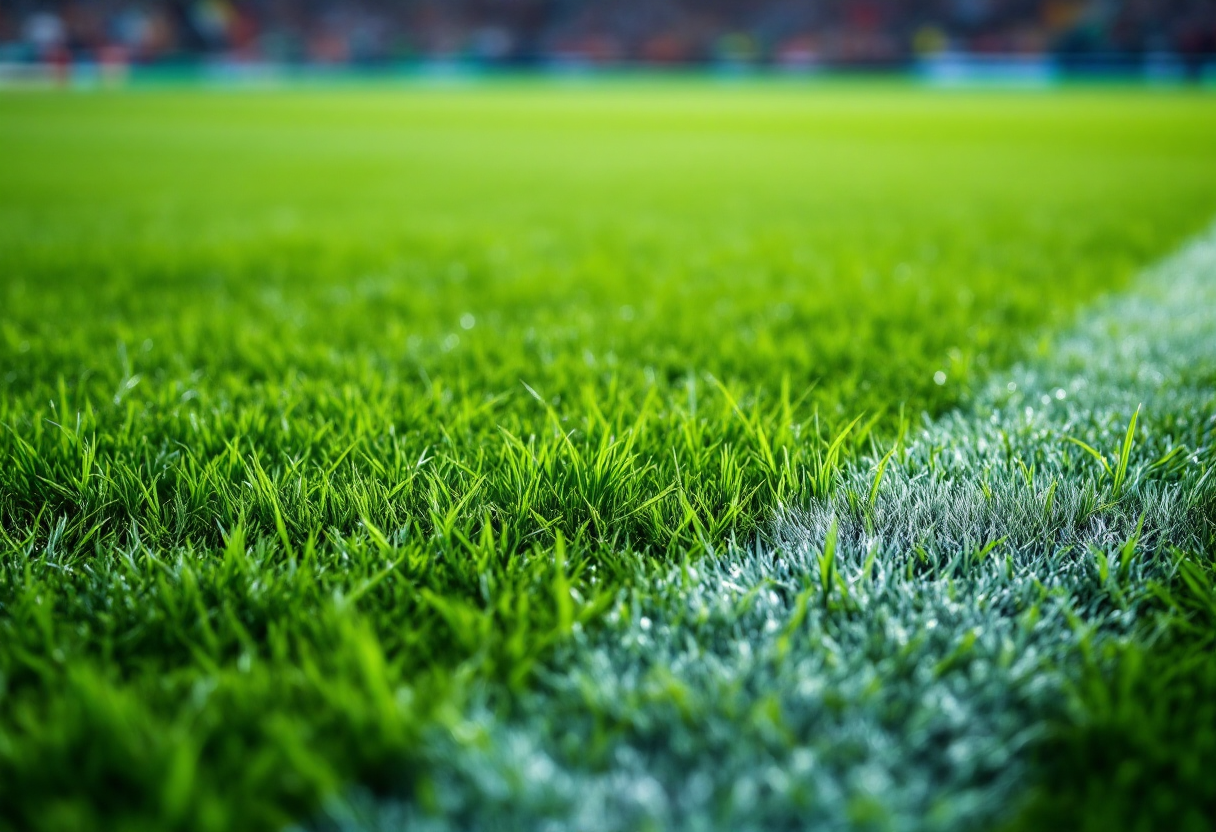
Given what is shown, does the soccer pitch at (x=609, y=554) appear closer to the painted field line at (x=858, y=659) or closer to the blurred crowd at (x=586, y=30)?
the painted field line at (x=858, y=659)

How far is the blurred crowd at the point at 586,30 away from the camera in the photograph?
118 feet

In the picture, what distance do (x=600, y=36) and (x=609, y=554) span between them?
4775 cm

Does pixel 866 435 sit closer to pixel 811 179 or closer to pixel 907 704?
pixel 907 704

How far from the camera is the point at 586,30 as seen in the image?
44875 millimetres

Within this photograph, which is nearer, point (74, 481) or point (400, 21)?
point (74, 481)

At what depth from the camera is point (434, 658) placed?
3.15 feet

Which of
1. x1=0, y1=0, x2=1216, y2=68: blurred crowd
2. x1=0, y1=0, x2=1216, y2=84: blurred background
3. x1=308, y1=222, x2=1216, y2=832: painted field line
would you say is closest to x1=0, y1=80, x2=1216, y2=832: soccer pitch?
x1=308, y1=222, x2=1216, y2=832: painted field line

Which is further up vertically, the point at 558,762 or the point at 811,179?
the point at 811,179

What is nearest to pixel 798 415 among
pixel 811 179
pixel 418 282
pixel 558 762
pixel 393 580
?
pixel 393 580

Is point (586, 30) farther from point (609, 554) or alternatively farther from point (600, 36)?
point (609, 554)

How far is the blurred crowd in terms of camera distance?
35906mm

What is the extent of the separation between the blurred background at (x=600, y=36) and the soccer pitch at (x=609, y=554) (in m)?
33.4

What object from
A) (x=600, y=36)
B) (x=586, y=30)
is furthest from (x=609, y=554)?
(x=586, y=30)

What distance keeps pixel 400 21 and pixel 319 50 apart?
4.79 m
